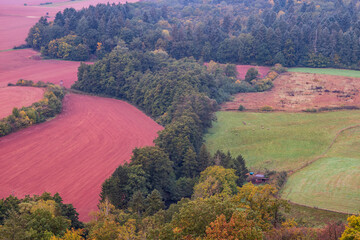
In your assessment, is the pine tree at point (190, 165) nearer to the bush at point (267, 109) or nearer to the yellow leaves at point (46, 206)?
the yellow leaves at point (46, 206)

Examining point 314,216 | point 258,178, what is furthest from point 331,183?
point 258,178

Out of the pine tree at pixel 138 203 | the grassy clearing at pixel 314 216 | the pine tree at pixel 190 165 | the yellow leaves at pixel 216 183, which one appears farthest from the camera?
the pine tree at pixel 190 165

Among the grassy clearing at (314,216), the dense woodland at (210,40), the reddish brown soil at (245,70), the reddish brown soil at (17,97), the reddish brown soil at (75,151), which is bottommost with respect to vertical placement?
the reddish brown soil at (75,151)

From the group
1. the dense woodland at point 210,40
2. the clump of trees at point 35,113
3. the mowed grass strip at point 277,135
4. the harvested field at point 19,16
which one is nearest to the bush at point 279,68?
the dense woodland at point 210,40

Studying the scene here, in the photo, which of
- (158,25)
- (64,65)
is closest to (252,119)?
(64,65)

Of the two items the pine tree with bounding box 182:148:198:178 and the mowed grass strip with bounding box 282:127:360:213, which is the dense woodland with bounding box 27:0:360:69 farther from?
the pine tree with bounding box 182:148:198:178

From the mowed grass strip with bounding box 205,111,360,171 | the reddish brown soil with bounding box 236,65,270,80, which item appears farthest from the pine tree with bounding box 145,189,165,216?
the reddish brown soil with bounding box 236,65,270,80
